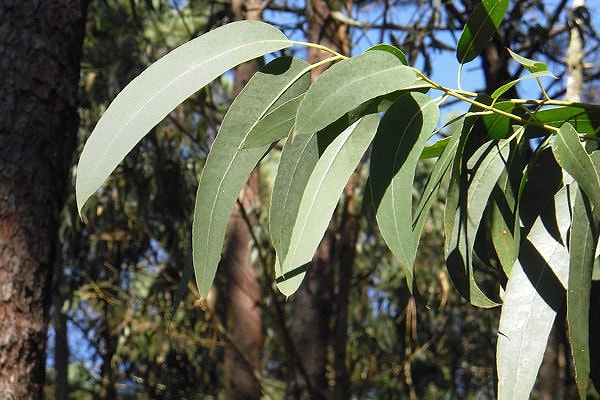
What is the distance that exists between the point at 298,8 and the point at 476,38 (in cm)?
342

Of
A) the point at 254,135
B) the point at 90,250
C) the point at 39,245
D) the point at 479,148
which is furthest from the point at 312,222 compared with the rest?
the point at 90,250

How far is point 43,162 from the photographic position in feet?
5.34

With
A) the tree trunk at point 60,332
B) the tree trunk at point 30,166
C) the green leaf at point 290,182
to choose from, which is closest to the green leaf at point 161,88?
the green leaf at point 290,182

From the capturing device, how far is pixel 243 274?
13.5 feet

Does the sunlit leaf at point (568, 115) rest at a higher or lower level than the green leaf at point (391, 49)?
lower

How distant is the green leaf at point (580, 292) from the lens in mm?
963

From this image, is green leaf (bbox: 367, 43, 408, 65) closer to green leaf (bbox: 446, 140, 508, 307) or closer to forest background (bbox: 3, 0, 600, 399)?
green leaf (bbox: 446, 140, 508, 307)

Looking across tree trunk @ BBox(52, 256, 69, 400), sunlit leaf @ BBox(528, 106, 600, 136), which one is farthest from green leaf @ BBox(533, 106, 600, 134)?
tree trunk @ BBox(52, 256, 69, 400)

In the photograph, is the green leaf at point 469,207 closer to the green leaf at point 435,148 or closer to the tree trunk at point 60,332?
the green leaf at point 435,148

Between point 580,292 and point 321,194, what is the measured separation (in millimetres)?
290

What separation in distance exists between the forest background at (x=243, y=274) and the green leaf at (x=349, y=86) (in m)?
2.21

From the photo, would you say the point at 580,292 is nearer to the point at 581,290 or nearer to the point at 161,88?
the point at 581,290

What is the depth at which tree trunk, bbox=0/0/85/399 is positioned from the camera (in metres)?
1.54

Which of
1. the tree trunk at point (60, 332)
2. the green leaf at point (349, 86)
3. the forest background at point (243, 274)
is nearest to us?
the green leaf at point (349, 86)
